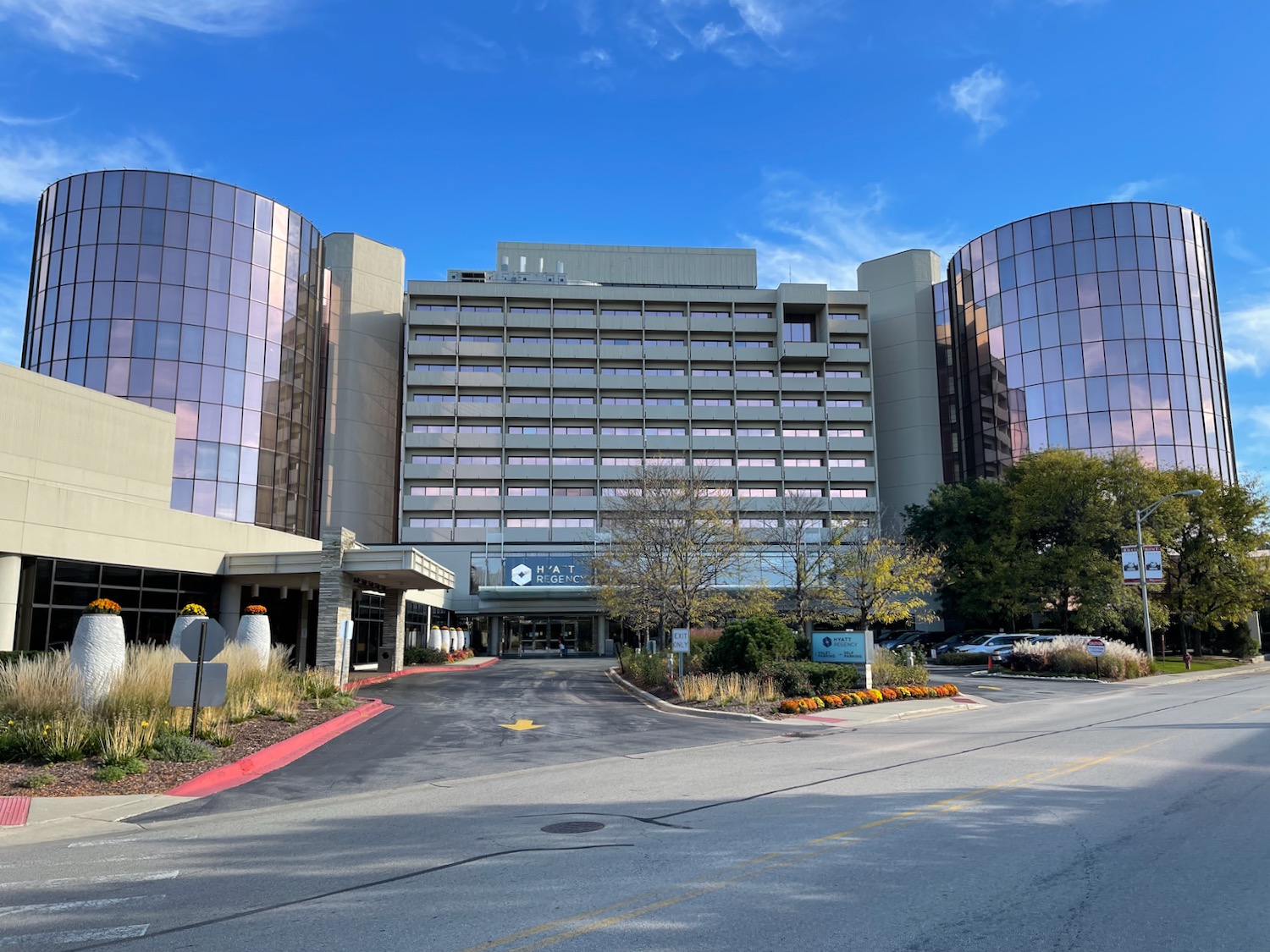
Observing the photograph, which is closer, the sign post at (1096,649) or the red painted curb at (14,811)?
the red painted curb at (14,811)

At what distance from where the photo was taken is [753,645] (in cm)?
2583

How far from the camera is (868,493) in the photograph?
77.9m

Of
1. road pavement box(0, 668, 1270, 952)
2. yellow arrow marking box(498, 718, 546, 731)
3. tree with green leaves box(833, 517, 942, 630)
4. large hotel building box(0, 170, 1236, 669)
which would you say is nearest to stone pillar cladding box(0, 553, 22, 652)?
large hotel building box(0, 170, 1236, 669)

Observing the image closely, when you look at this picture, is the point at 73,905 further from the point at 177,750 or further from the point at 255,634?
the point at 255,634

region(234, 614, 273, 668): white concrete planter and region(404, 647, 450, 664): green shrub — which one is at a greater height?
region(234, 614, 273, 668): white concrete planter

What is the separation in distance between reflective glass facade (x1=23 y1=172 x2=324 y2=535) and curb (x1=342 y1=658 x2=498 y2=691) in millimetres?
18199

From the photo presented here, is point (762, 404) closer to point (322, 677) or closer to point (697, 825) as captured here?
point (322, 677)

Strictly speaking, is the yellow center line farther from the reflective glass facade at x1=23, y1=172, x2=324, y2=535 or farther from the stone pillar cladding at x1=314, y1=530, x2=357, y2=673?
the reflective glass facade at x1=23, y1=172, x2=324, y2=535

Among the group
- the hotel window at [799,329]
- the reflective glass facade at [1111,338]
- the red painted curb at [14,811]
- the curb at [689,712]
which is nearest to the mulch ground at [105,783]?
the red painted curb at [14,811]

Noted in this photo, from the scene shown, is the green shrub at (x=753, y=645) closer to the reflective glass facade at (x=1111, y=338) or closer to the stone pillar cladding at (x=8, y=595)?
the stone pillar cladding at (x=8, y=595)

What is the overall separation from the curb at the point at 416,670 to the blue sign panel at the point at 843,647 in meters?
14.2

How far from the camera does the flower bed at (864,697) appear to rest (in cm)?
2236

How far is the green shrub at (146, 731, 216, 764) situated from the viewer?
13.4m

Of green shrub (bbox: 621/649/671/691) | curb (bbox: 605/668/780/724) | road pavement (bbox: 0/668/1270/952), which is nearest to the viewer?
road pavement (bbox: 0/668/1270/952)
